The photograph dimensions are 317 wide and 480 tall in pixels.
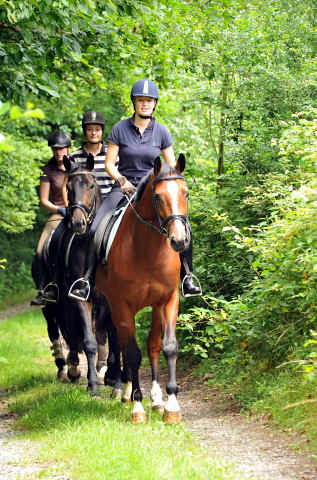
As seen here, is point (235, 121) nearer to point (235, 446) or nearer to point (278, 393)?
point (278, 393)

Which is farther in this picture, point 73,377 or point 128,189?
point 73,377

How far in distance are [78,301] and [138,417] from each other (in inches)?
110

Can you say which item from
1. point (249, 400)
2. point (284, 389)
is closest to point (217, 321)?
point (249, 400)

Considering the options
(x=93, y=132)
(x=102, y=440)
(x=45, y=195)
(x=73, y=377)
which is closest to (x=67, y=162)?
(x=93, y=132)

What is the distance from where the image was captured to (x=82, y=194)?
1020cm

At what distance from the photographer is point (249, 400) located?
29.9 ft

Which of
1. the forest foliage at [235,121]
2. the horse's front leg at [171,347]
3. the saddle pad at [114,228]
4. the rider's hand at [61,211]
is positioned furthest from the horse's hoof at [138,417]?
the rider's hand at [61,211]

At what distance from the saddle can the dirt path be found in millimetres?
1937

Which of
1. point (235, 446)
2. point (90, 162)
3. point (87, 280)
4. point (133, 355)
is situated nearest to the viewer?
point (235, 446)

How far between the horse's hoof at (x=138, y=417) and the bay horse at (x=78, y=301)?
200cm

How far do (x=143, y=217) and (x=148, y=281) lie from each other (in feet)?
2.04

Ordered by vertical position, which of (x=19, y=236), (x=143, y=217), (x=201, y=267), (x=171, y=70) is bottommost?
(x=19, y=236)

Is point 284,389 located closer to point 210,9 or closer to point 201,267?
point 201,267

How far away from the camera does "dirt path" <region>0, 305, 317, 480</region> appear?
6.49 meters
